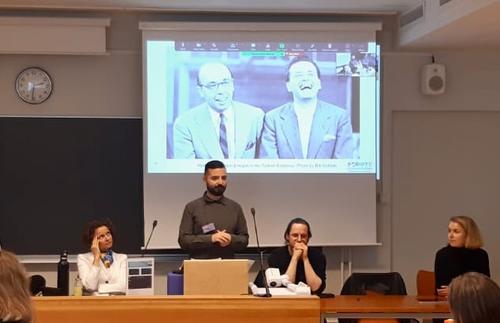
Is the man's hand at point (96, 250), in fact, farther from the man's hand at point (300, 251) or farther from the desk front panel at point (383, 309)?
the desk front panel at point (383, 309)

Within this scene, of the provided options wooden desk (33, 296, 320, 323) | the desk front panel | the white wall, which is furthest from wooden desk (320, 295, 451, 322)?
the white wall

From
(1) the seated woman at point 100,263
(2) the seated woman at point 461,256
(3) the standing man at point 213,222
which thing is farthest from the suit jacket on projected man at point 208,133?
(2) the seated woman at point 461,256

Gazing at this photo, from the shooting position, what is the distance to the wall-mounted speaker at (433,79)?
6629 mm

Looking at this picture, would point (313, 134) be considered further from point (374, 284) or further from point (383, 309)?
point (383, 309)

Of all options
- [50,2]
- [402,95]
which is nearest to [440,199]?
[402,95]

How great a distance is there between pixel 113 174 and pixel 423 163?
2.71m

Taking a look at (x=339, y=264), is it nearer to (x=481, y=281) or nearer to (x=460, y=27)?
(x=460, y=27)

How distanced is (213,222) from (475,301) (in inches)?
111

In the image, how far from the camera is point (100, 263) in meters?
4.52

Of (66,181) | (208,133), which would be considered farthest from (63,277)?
(208,133)

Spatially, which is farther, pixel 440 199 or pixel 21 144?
pixel 440 199

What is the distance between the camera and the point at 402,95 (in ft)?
22.1

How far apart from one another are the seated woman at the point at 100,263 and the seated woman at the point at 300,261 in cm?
104

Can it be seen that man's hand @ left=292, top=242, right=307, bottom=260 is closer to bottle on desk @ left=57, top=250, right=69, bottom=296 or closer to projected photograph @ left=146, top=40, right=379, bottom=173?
bottle on desk @ left=57, top=250, right=69, bottom=296
